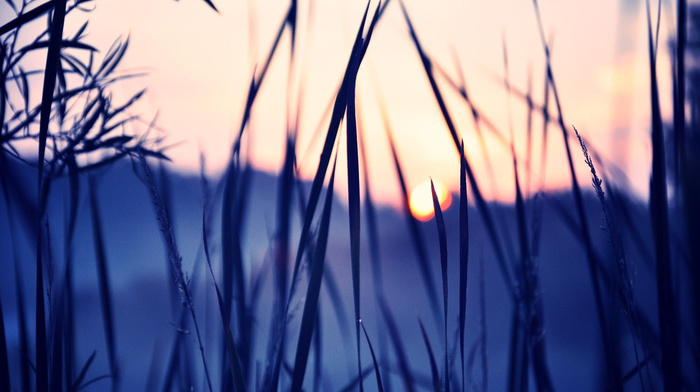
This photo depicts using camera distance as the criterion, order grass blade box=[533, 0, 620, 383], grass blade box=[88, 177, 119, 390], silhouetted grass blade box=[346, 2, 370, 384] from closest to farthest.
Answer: silhouetted grass blade box=[346, 2, 370, 384]
grass blade box=[533, 0, 620, 383]
grass blade box=[88, 177, 119, 390]

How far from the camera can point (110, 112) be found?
707 millimetres

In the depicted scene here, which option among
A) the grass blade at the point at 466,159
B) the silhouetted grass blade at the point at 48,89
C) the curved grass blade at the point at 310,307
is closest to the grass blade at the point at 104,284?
the silhouetted grass blade at the point at 48,89

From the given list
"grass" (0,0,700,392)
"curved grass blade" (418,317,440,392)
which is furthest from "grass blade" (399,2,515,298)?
"curved grass blade" (418,317,440,392)

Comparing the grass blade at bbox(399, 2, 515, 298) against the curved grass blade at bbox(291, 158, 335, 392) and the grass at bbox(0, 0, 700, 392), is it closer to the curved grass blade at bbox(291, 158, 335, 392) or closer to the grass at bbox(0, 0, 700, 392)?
the grass at bbox(0, 0, 700, 392)

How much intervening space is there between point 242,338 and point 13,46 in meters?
0.48

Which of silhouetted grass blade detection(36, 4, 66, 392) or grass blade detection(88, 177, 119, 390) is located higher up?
silhouetted grass blade detection(36, 4, 66, 392)

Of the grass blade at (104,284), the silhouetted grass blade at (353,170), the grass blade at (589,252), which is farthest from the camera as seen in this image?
the grass blade at (104,284)

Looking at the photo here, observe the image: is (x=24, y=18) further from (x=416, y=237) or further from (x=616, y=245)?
(x=616, y=245)

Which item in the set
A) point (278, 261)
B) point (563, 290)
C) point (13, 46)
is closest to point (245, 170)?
point (278, 261)

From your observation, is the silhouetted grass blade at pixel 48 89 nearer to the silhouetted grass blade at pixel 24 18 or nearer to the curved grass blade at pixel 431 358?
the silhouetted grass blade at pixel 24 18

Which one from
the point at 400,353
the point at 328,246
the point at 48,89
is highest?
the point at 48,89

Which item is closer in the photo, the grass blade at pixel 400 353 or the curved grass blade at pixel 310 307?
the curved grass blade at pixel 310 307

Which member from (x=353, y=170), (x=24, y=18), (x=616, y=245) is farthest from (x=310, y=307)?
(x=24, y=18)

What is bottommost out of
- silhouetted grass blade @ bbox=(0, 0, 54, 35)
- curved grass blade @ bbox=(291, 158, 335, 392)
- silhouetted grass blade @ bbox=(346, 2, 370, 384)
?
curved grass blade @ bbox=(291, 158, 335, 392)
